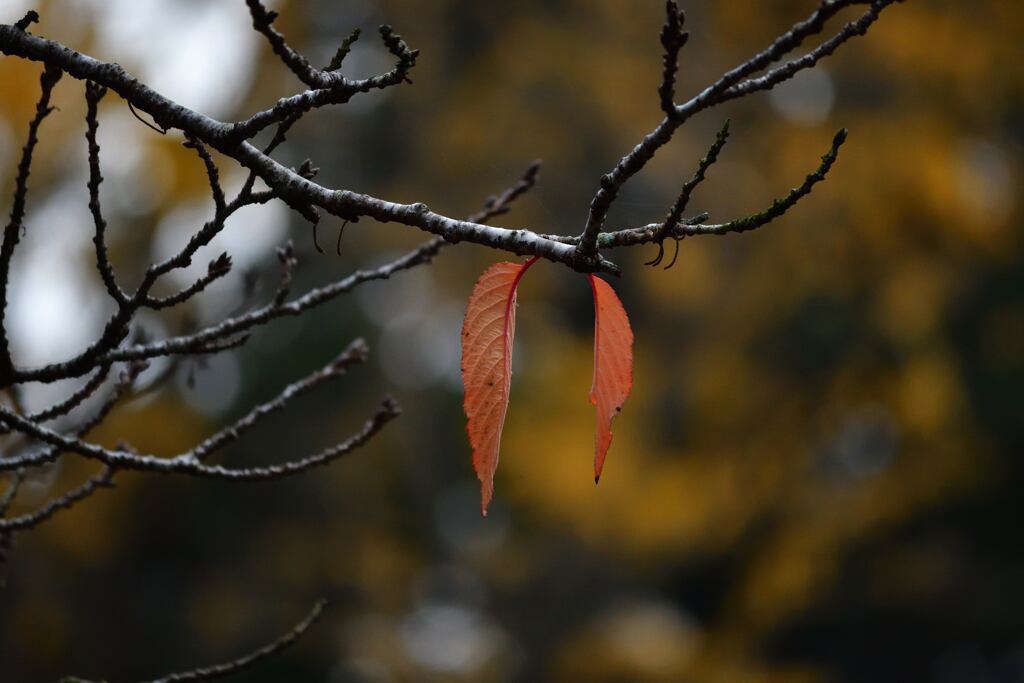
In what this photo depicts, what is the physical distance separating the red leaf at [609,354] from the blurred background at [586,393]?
3352 millimetres

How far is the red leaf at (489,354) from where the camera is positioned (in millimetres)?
900

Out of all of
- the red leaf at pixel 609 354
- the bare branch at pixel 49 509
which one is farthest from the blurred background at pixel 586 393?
the red leaf at pixel 609 354

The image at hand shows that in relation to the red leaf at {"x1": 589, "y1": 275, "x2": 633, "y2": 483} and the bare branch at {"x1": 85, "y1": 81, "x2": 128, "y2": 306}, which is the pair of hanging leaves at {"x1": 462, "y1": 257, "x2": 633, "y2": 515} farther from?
the bare branch at {"x1": 85, "y1": 81, "x2": 128, "y2": 306}

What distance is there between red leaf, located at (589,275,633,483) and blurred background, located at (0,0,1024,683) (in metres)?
3.35

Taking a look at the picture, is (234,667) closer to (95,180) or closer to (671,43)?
(95,180)

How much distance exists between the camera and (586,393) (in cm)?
600

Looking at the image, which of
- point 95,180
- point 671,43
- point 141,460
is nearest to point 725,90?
point 671,43

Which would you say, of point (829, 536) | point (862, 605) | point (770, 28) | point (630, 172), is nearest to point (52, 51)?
point (630, 172)

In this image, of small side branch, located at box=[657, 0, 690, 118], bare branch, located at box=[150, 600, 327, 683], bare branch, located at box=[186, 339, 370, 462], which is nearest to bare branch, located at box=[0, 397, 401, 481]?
bare branch, located at box=[186, 339, 370, 462]

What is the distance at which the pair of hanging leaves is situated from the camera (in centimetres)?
90

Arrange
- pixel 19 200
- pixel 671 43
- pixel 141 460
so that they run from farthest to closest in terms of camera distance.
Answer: pixel 141 460, pixel 19 200, pixel 671 43

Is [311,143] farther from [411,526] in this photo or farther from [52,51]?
[52,51]

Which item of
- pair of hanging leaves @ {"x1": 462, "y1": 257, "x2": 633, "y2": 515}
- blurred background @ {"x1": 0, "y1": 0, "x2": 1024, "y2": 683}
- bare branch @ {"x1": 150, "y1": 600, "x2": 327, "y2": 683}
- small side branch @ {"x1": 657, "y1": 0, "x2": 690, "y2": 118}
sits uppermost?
blurred background @ {"x1": 0, "y1": 0, "x2": 1024, "y2": 683}

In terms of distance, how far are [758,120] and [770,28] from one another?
54 centimetres
